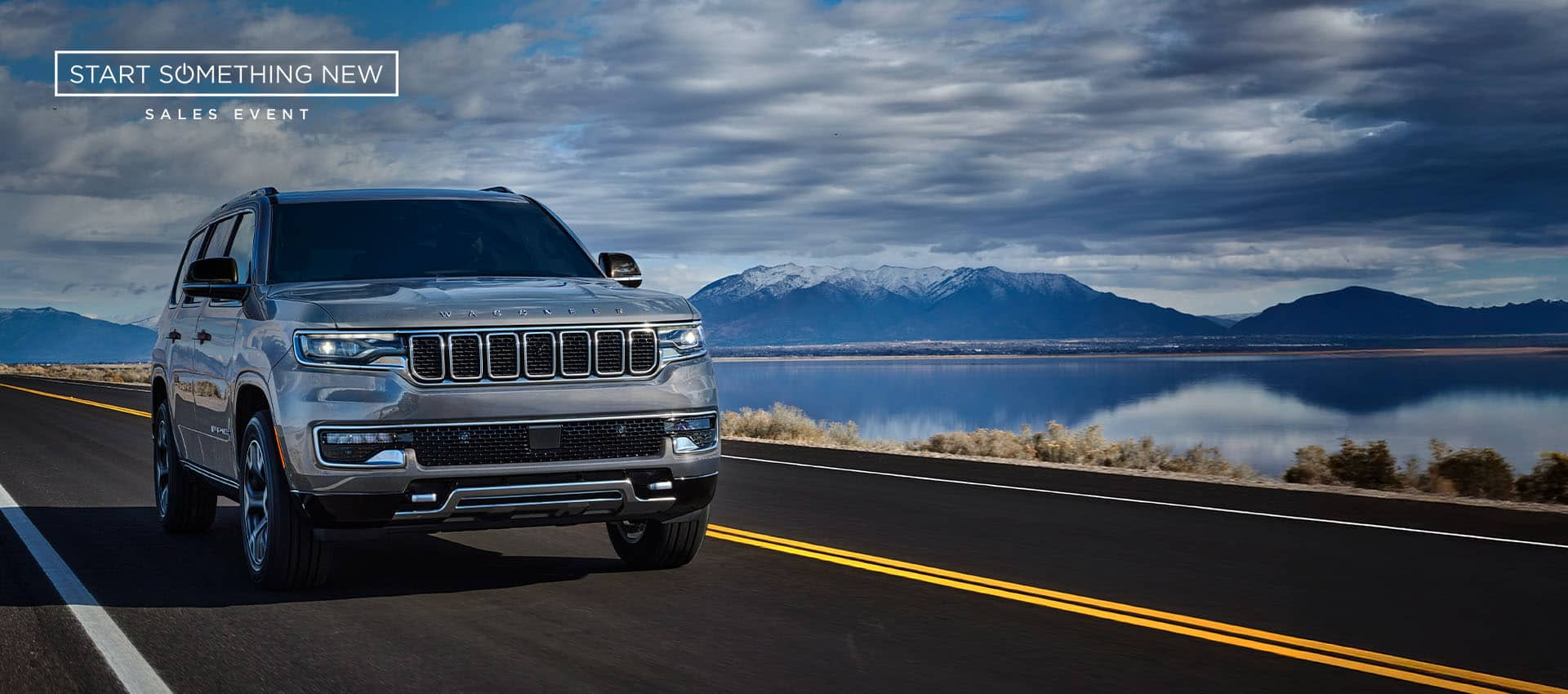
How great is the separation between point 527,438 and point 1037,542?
3951mm

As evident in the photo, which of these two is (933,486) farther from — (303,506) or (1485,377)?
(1485,377)

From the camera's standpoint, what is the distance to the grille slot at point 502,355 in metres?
6.98

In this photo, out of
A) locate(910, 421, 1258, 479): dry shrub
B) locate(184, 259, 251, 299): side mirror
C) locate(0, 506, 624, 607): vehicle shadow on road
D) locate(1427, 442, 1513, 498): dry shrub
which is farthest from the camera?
locate(910, 421, 1258, 479): dry shrub

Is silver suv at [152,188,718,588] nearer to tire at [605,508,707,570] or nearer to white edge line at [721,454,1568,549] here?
tire at [605,508,707,570]

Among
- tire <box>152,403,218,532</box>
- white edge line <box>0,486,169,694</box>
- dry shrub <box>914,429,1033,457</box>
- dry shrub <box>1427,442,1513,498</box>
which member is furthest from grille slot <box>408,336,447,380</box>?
dry shrub <box>914,429,1033,457</box>

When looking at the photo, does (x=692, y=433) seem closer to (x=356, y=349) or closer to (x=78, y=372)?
(x=356, y=349)

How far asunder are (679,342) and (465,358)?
114cm

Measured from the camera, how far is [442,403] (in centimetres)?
684

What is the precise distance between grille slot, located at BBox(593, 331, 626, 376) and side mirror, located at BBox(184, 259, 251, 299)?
2.29 m

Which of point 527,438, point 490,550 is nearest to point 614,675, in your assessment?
point 527,438

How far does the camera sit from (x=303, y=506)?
7.00 metres

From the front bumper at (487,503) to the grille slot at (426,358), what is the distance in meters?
0.52

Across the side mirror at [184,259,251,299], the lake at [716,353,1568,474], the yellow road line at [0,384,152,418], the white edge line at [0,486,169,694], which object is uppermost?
the side mirror at [184,259,251,299]

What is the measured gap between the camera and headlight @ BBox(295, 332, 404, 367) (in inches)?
271
